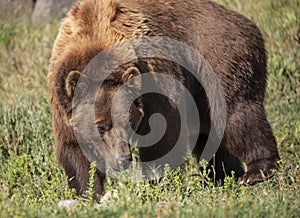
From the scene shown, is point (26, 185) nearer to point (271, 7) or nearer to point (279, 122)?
point (279, 122)

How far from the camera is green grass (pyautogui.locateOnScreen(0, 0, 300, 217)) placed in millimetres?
4164

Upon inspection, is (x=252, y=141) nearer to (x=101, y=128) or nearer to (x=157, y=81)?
(x=157, y=81)

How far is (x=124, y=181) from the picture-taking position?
460cm

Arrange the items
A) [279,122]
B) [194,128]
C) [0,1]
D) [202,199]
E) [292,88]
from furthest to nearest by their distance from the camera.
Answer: [0,1]
[292,88]
[279,122]
[194,128]
[202,199]

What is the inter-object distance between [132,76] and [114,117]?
1.27 feet

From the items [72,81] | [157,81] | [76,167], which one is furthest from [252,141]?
[72,81]

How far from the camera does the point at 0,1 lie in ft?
37.9

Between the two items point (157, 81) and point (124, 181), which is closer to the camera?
point (124, 181)

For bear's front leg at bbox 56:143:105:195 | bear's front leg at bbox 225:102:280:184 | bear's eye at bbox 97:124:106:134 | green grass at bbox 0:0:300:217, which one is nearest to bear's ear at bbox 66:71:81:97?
bear's eye at bbox 97:124:106:134

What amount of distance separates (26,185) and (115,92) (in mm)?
1276

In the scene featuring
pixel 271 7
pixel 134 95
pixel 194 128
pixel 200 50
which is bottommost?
pixel 194 128

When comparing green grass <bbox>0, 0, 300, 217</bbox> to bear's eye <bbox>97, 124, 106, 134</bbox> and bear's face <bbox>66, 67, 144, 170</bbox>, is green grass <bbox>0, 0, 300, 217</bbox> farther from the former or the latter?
bear's eye <bbox>97, 124, 106, 134</bbox>

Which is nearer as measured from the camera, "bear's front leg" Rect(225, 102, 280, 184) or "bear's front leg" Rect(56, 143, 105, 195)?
"bear's front leg" Rect(56, 143, 105, 195)

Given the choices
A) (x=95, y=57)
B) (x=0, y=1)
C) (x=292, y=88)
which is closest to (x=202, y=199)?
(x=95, y=57)
